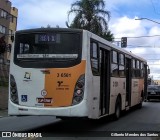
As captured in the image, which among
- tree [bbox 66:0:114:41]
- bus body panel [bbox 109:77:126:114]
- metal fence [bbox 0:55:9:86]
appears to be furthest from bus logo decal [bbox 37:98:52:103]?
tree [bbox 66:0:114:41]

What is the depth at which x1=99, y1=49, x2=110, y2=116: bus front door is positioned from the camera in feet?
50.8

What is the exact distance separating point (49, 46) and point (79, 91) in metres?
1.73

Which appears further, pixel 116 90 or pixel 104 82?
pixel 116 90

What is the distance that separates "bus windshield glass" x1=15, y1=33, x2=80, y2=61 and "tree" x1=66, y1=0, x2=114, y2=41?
39650 mm

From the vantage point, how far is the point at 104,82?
52.3ft

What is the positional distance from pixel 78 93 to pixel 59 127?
101 inches

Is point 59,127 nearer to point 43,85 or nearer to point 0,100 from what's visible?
point 43,85

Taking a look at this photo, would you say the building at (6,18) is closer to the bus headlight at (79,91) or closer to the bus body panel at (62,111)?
the bus body panel at (62,111)

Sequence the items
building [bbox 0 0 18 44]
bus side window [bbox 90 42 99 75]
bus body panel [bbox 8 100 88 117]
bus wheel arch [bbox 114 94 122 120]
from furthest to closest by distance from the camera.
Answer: building [bbox 0 0 18 44] → bus wheel arch [bbox 114 94 122 120] → bus side window [bbox 90 42 99 75] → bus body panel [bbox 8 100 88 117]

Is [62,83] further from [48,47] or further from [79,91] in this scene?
[48,47]

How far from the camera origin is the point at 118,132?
14.1 m

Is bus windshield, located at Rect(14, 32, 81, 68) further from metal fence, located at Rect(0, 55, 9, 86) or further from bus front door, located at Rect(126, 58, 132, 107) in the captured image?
metal fence, located at Rect(0, 55, 9, 86)

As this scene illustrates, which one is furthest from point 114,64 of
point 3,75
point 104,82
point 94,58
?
point 3,75

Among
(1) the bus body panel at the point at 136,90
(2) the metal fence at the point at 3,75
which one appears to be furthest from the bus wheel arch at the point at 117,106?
(2) the metal fence at the point at 3,75
